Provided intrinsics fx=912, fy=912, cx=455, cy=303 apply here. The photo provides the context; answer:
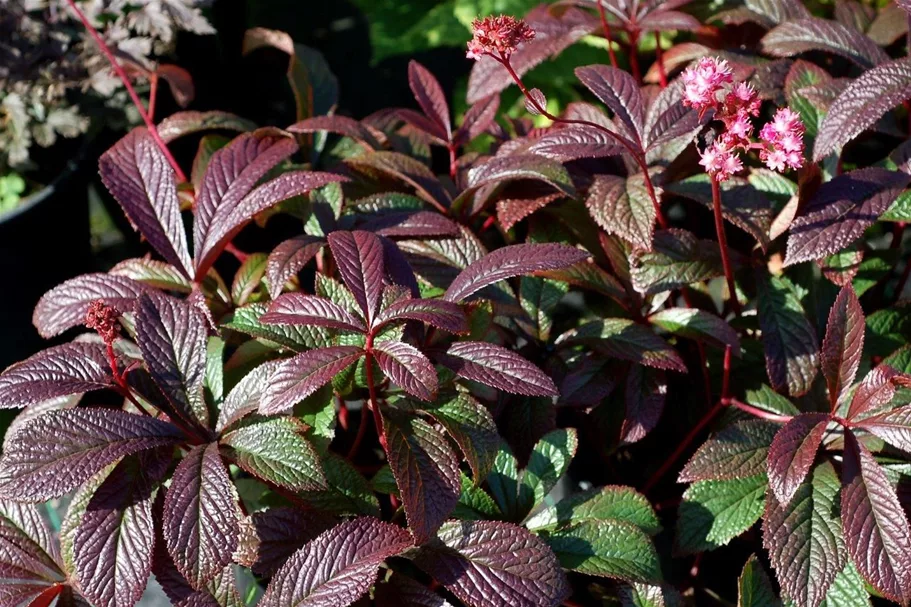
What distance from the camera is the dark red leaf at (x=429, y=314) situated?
0.92m

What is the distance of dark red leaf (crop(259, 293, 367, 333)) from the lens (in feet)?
3.15

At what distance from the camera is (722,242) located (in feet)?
3.65

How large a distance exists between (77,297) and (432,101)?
63cm

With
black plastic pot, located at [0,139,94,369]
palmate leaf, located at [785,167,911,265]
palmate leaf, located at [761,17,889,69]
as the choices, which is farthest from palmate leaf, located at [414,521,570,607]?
black plastic pot, located at [0,139,94,369]

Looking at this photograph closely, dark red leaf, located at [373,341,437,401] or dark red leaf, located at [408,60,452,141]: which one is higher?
dark red leaf, located at [408,60,452,141]

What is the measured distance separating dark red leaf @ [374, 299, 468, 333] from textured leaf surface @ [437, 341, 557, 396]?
2.2 inches

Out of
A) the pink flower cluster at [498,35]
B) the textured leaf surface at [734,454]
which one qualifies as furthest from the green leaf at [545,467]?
the pink flower cluster at [498,35]

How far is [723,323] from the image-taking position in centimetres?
116

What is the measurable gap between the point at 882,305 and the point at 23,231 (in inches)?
73.5

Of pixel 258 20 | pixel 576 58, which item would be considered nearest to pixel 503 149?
pixel 576 58

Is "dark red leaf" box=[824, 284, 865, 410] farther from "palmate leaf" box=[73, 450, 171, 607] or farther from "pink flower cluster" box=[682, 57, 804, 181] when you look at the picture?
"palmate leaf" box=[73, 450, 171, 607]

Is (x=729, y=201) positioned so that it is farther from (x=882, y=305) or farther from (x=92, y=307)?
(x=92, y=307)

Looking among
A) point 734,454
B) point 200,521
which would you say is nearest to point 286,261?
point 200,521

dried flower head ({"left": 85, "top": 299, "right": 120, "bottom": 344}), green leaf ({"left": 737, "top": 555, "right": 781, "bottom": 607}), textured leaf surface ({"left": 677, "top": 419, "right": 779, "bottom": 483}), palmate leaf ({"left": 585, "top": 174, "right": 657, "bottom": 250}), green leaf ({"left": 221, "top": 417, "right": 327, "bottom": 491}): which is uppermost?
dried flower head ({"left": 85, "top": 299, "right": 120, "bottom": 344})
